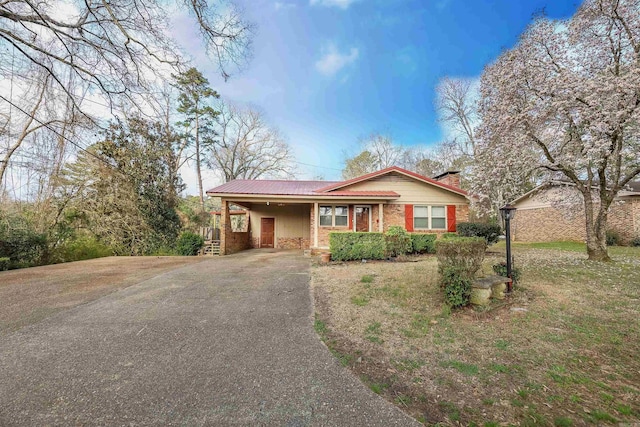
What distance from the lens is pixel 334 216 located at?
1251cm

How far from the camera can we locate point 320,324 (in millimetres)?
3828

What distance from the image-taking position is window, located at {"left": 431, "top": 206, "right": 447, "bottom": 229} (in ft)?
42.2

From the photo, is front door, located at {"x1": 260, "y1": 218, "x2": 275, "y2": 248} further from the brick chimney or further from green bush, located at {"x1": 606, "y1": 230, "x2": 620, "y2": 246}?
green bush, located at {"x1": 606, "y1": 230, "x2": 620, "y2": 246}

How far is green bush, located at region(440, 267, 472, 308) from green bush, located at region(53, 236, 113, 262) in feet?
43.6

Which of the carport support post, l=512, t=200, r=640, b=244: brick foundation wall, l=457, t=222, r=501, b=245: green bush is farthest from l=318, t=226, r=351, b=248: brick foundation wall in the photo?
l=512, t=200, r=640, b=244: brick foundation wall

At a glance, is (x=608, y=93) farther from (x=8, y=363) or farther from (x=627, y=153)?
(x=8, y=363)

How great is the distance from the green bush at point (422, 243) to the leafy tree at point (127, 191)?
12.0 m

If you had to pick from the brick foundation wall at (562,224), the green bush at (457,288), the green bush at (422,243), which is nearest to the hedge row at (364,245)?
the green bush at (422,243)

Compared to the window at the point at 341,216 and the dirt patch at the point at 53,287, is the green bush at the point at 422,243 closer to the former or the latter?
the window at the point at 341,216

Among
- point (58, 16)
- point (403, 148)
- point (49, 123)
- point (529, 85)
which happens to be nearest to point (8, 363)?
point (49, 123)

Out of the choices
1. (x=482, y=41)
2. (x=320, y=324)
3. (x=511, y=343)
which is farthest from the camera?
(x=482, y=41)

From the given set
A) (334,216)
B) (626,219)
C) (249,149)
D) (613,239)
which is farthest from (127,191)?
(626,219)

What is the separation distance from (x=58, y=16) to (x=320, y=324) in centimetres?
853

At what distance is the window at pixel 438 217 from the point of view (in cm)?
1288
